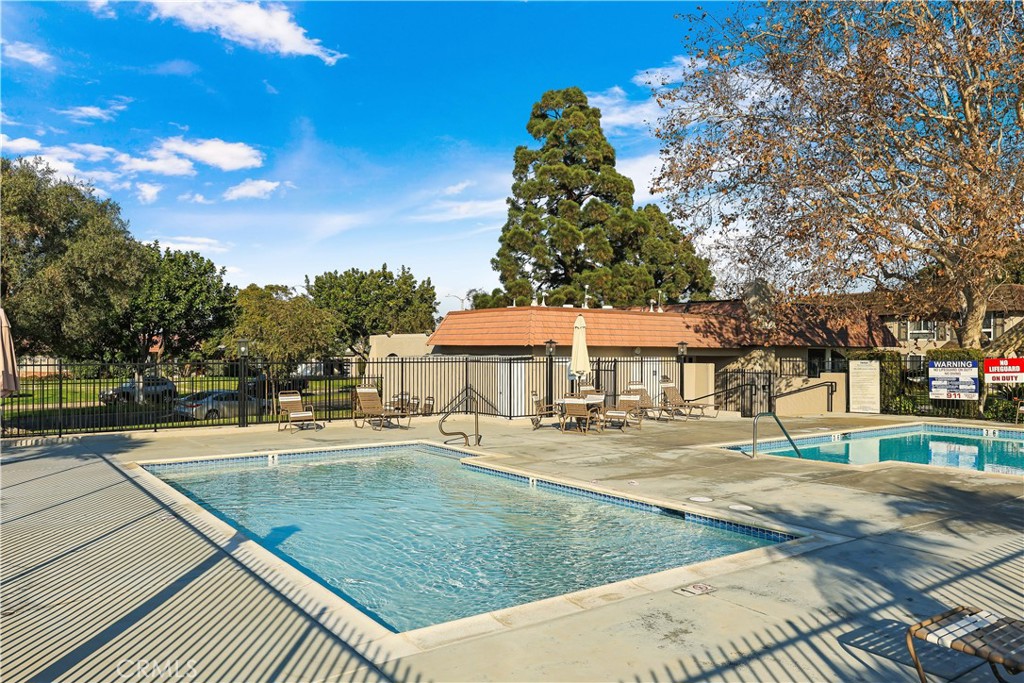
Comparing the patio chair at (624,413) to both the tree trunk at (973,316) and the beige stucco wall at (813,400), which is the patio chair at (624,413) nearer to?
the beige stucco wall at (813,400)

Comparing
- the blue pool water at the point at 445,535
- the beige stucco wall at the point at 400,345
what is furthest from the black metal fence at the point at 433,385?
the beige stucco wall at the point at 400,345

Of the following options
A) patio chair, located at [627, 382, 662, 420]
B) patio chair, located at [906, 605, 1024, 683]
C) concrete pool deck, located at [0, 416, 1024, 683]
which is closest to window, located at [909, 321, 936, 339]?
patio chair, located at [627, 382, 662, 420]

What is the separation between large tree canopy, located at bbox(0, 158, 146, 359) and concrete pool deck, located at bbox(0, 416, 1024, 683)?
1283 centimetres

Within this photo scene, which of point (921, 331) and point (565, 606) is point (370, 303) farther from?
point (565, 606)

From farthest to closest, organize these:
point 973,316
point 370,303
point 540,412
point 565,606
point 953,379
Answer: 1. point 370,303
2. point 973,316
3. point 953,379
4. point 540,412
5. point 565,606

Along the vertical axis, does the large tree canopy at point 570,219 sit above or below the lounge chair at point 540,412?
above

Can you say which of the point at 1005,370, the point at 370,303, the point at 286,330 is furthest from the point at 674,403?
the point at 370,303

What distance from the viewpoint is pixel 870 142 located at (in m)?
22.3

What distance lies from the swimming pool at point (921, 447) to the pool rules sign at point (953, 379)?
2.08 metres

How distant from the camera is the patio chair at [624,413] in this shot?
18.4 m

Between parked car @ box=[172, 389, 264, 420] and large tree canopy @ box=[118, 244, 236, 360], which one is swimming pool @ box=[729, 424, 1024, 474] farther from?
large tree canopy @ box=[118, 244, 236, 360]

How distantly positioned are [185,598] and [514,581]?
9.58ft

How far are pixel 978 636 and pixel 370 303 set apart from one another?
178ft

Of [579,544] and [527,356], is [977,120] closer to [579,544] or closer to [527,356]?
[527,356]
